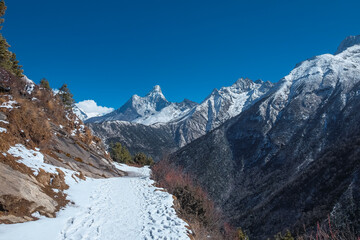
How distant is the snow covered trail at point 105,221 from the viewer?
7.96 meters

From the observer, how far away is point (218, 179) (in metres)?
140

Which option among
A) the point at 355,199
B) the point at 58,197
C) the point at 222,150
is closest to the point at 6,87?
the point at 58,197

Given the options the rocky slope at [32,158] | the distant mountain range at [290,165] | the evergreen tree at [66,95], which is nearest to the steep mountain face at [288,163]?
the distant mountain range at [290,165]

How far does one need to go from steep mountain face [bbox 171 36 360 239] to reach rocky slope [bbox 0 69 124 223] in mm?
33538

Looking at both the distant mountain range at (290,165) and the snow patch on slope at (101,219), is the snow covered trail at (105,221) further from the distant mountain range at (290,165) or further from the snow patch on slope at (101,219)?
the distant mountain range at (290,165)

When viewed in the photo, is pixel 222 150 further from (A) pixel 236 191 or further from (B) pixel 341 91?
(B) pixel 341 91

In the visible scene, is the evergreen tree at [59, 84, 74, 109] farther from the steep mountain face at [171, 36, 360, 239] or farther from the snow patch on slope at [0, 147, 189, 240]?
the snow patch on slope at [0, 147, 189, 240]

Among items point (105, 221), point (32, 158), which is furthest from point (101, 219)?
point (32, 158)

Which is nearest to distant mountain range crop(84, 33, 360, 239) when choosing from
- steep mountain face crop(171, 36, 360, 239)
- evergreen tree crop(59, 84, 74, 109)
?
steep mountain face crop(171, 36, 360, 239)

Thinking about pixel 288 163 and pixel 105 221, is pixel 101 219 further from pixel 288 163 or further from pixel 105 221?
pixel 288 163

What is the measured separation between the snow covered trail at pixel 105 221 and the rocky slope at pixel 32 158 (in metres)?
0.66

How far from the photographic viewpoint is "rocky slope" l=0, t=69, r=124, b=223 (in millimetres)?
8672

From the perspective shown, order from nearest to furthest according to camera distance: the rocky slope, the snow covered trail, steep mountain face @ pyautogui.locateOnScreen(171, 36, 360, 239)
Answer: the snow covered trail < the rocky slope < steep mountain face @ pyautogui.locateOnScreen(171, 36, 360, 239)

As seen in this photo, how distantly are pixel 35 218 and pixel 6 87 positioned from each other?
17226 millimetres
